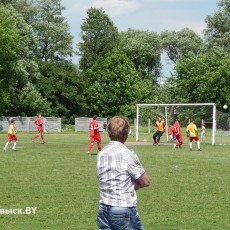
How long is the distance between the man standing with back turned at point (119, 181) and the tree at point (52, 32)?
75357mm

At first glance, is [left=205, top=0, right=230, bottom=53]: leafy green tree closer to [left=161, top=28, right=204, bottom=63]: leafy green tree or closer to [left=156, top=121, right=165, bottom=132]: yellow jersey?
[left=161, top=28, right=204, bottom=63]: leafy green tree

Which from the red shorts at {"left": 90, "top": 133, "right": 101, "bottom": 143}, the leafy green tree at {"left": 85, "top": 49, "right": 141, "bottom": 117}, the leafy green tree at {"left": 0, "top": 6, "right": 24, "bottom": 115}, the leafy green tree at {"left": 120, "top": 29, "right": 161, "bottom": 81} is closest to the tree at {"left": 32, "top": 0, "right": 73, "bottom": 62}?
the leafy green tree at {"left": 85, "top": 49, "right": 141, "bottom": 117}

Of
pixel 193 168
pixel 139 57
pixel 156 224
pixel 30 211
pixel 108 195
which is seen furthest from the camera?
pixel 139 57

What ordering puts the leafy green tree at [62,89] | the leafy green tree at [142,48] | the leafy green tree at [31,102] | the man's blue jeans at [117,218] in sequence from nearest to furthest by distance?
1. the man's blue jeans at [117,218]
2. the leafy green tree at [31,102]
3. the leafy green tree at [62,89]
4. the leafy green tree at [142,48]

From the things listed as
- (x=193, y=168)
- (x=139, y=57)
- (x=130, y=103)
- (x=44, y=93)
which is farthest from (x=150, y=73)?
(x=193, y=168)

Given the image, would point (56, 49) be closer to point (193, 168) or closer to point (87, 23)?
point (87, 23)

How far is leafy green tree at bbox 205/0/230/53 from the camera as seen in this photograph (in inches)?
2857

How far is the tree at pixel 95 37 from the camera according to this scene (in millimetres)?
91375

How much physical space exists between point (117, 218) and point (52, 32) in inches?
2993

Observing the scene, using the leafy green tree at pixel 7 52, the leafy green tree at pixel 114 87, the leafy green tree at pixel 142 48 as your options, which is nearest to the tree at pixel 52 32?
the leafy green tree at pixel 114 87

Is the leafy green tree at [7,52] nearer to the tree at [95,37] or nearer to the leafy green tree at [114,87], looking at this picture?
the leafy green tree at [114,87]

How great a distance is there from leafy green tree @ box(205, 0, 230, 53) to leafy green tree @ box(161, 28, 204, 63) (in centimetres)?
1153

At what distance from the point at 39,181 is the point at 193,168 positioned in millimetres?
6071

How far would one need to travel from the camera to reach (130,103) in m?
79.8
